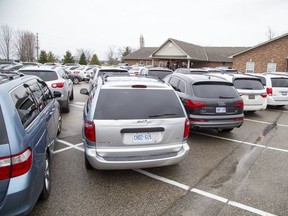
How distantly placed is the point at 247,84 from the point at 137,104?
663 centimetres

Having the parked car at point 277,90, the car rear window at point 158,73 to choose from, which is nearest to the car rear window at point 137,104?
the parked car at point 277,90

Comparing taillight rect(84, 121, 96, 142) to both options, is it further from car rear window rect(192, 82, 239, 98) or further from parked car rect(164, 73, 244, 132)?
car rear window rect(192, 82, 239, 98)

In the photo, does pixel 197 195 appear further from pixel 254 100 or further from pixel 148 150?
pixel 254 100

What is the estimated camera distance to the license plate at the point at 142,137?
3.46m

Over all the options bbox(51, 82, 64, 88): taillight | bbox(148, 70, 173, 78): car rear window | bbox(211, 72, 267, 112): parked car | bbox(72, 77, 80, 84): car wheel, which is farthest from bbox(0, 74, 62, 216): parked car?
bbox(72, 77, 80, 84): car wheel

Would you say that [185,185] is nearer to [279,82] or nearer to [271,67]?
[279,82]

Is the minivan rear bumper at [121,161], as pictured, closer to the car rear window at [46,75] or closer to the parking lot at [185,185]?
the parking lot at [185,185]

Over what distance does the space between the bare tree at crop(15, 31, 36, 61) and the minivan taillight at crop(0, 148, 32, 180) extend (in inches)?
2551

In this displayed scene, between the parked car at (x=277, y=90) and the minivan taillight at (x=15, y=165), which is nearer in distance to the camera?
the minivan taillight at (x=15, y=165)

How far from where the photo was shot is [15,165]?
225 centimetres

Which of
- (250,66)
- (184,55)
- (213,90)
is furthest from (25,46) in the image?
(213,90)

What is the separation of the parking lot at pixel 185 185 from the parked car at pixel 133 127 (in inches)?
17.4

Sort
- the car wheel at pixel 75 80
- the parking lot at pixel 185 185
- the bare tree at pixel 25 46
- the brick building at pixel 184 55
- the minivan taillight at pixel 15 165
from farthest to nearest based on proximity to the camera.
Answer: the bare tree at pixel 25 46 → the brick building at pixel 184 55 → the car wheel at pixel 75 80 → the parking lot at pixel 185 185 → the minivan taillight at pixel 15 165

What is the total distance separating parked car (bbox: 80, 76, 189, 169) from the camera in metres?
3.37
